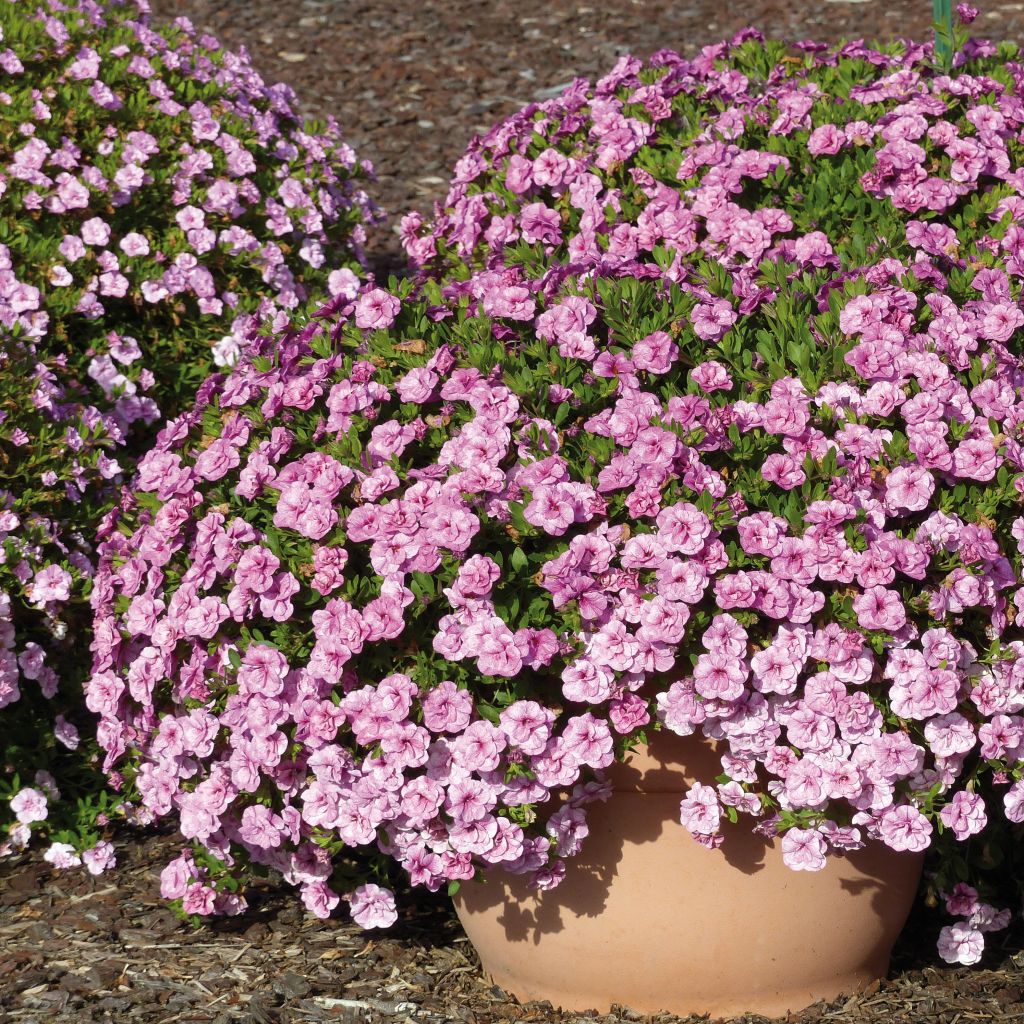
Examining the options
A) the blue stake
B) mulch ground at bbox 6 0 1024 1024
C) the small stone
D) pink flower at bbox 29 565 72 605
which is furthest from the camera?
the blue stake

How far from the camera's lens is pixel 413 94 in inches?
375

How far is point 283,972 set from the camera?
Result: 3.74 meters

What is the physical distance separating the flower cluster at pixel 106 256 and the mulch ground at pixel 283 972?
40cm

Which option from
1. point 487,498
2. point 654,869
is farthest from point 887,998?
point 487,498

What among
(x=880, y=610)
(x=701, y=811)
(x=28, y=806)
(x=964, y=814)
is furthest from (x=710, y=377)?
(x=28, y=806)

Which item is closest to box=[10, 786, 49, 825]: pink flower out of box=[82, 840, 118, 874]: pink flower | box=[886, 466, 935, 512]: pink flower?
box=[82, 840, 118, 874]: pink flower

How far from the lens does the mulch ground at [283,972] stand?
3.52 meters

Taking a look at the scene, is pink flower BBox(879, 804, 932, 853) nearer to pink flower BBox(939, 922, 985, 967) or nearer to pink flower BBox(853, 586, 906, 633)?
pink flower BBox(853, 586, 906, 633)

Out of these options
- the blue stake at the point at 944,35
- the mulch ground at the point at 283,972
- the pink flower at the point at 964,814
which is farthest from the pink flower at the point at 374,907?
the blue stake at the point at 944,35

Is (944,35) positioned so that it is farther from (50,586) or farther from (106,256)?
(50,586)

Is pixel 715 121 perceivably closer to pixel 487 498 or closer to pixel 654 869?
pixel 487 498

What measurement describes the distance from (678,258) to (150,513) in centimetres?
146

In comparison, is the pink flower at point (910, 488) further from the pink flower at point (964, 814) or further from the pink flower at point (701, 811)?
the pink flower at point (701, 811)

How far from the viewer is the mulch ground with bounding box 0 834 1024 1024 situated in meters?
3.52
